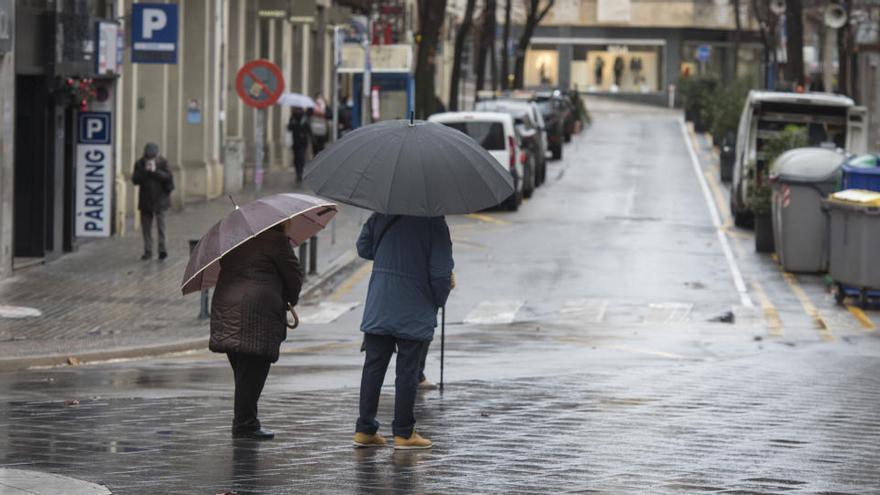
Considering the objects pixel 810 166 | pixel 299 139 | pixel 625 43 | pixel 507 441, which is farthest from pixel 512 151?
pixel 625 43

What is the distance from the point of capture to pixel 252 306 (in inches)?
425

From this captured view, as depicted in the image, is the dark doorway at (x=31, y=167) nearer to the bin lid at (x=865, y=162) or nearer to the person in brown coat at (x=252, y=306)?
the bin lid at (x=865, y=162)

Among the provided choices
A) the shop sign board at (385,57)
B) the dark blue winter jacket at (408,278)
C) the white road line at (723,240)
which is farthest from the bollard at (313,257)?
the shop sign board at (385,57)

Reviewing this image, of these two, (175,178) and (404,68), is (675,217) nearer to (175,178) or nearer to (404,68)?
(175,178)

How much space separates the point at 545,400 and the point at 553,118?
42.5 meters

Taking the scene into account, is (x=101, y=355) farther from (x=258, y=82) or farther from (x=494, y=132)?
(x=494, y=132)

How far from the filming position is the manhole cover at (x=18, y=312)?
1956 cm

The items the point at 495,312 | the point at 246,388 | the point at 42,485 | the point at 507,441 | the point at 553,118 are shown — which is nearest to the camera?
the point at 42,485

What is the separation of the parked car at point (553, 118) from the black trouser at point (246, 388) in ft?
142

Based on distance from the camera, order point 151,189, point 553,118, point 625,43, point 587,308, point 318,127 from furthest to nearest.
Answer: point 625,43
point 553,118
point 318,127
point 151,189
point 587,308

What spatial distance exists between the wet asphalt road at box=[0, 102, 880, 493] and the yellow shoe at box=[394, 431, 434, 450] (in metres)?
0.07

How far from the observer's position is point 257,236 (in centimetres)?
1081

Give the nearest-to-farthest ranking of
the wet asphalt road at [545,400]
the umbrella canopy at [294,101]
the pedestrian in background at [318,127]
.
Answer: the wet asphalt road at [545,400] → the umbrella canopy at [294,101] → the pedestrian in background at [318,127]

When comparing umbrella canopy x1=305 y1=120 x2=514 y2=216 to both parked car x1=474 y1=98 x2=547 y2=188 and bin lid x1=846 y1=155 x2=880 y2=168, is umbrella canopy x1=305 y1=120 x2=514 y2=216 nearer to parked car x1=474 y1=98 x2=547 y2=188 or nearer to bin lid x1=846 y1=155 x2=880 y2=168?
bin lid x1=846 y1=155 x2=880 y2=168
